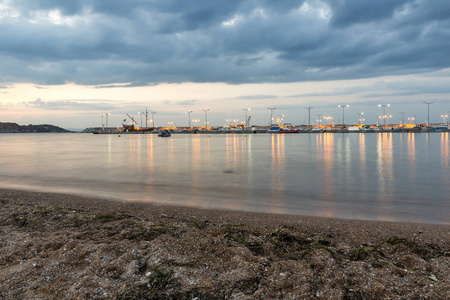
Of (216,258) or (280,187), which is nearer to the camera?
(216,258)

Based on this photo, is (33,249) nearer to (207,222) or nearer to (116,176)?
(207,222)

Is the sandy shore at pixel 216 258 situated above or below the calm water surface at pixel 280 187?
above

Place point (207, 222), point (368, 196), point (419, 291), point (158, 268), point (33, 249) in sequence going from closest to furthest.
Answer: point (419, 291), point (158, 268), point (33, 249), point (207, 222), point (368, 196)

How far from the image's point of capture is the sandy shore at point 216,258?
4.42 m

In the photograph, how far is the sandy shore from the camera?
4418mm

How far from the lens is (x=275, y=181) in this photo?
56.1 ft

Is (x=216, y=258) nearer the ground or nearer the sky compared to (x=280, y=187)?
nearer the sky

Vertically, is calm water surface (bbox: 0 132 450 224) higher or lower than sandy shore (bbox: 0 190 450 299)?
lower

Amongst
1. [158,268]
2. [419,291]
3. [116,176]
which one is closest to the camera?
[419,291]

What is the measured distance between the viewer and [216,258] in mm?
5570

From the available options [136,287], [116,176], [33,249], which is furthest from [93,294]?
[116,176]

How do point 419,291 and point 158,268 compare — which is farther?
point 158,268

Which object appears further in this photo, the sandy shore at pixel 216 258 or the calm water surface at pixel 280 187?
the calm water surface at pixel 280 187

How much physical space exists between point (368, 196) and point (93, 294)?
1205 centimetres
